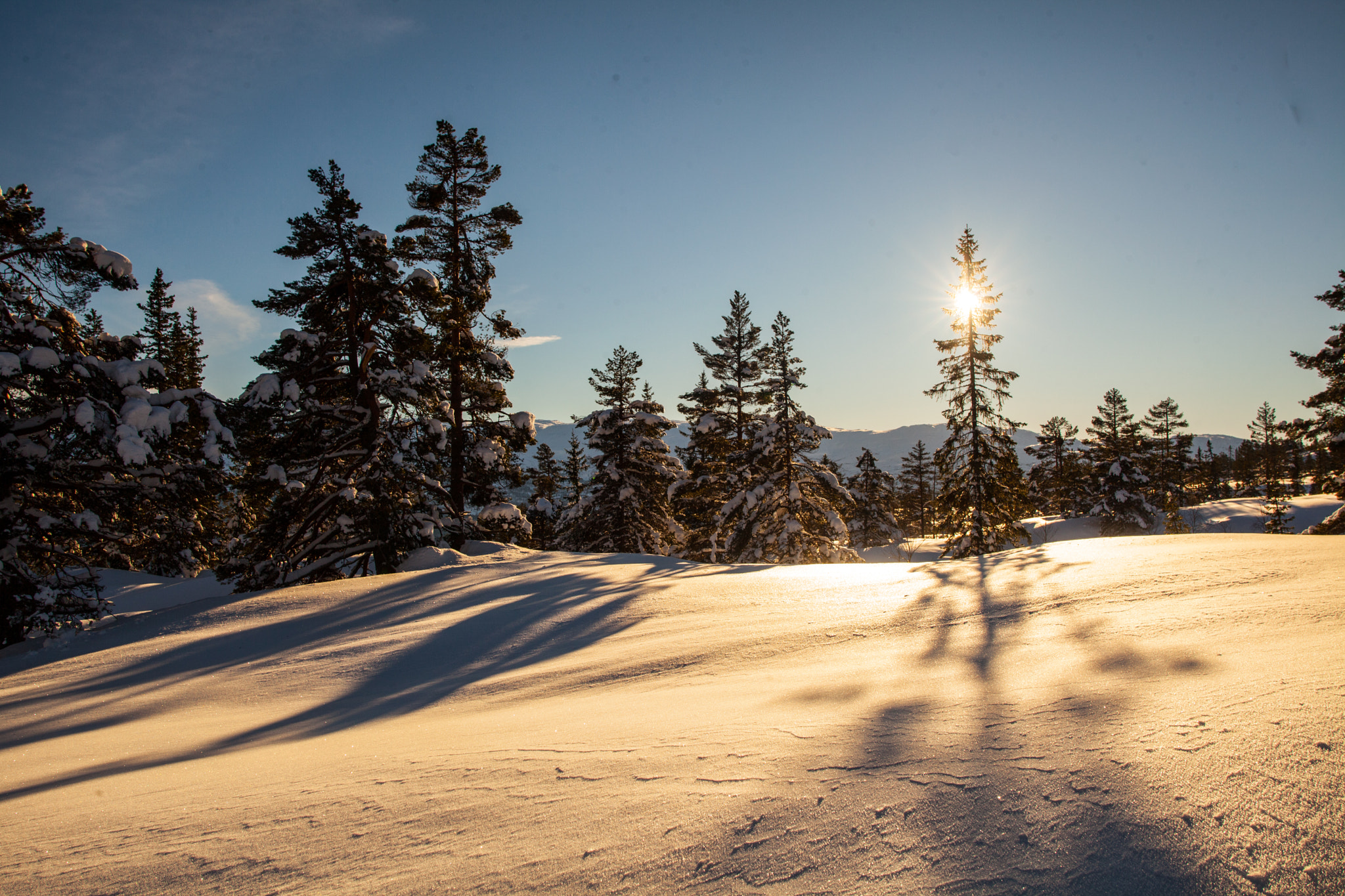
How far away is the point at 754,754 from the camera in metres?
2.52

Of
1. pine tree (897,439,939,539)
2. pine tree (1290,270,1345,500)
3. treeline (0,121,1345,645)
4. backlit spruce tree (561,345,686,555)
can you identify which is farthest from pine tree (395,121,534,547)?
pine tree (897,439,939,539)

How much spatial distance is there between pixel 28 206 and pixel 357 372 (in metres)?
5.62

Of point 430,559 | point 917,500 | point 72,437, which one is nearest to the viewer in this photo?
point 72,437

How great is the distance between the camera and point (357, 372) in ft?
45.1

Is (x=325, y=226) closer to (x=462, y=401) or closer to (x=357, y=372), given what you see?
(x=357, y=372)

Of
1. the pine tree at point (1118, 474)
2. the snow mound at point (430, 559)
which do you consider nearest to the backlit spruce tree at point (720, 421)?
the snow mound at point (430, 559)

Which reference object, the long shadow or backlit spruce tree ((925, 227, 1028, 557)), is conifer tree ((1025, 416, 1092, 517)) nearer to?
backlit spruce tree ((925, 227, 1028, 557))

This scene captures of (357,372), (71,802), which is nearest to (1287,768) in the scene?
(71,802)

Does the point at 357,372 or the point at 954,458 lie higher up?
the point at 357,372

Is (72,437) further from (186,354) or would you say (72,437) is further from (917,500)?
(917,500)

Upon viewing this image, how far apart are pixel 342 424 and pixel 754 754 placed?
1399 cm

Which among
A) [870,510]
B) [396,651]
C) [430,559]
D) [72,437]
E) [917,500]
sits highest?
[72,437]

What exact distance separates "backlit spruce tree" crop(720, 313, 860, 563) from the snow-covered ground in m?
15.3

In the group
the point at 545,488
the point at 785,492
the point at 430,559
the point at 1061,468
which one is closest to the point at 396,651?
the point at 430,559
